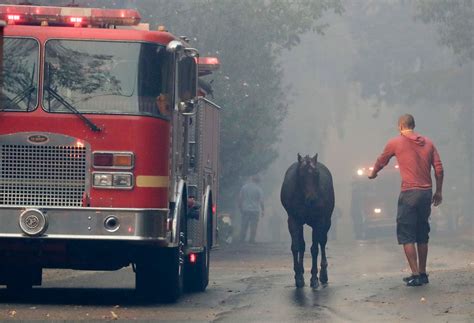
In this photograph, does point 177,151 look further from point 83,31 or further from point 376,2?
point 376,2

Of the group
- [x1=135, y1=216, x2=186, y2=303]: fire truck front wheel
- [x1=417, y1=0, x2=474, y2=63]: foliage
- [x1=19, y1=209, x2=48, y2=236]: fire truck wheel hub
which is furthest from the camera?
[x1=417, y1=0, x2=474, y2=63]: foliage

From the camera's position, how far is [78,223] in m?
13.9

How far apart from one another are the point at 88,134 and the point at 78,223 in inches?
33.9

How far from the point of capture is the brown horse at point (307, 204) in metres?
17.7

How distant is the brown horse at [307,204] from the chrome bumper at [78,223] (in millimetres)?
4016

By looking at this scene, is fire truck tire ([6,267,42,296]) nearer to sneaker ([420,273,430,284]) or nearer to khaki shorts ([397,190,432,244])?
khaki shorts ([397,190,432,244])

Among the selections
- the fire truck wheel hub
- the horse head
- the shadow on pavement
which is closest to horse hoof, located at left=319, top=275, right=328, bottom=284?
the horse head

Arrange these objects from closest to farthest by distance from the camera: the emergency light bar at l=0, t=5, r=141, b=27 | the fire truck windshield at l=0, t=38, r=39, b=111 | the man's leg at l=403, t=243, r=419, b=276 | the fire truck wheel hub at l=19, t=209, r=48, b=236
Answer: the fire truck wheel hub at l=19, t=209, r=48, b=236, the fire truck windshield at l=0, t=38, r=39, b=111, the emergency light bar at l=0, t=5, r=141, b=27, the man's leg at l=403, t=243, r=419, b=276

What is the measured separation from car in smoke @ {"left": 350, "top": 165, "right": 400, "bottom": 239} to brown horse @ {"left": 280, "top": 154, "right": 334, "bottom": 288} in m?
29.5

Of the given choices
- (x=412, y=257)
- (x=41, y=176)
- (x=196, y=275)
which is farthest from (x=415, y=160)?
(x=41, y=176)

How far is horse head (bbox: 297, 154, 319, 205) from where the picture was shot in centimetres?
1773

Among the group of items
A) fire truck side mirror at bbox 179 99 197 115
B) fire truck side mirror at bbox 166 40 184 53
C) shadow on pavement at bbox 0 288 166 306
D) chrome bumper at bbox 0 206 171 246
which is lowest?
shadow on pavement at bbox 0 288 166 306

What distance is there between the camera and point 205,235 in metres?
17.3

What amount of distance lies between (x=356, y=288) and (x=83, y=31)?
4.69m
